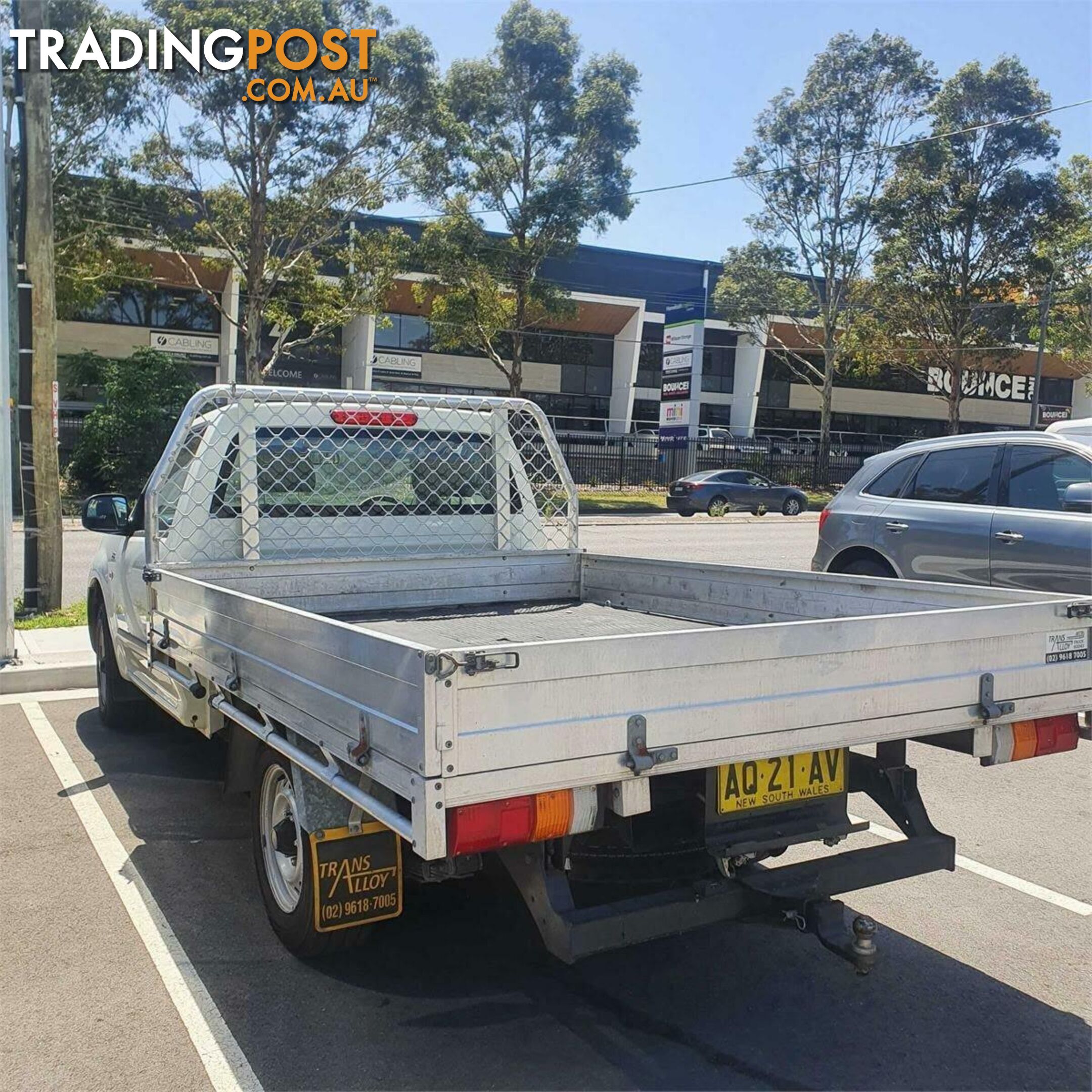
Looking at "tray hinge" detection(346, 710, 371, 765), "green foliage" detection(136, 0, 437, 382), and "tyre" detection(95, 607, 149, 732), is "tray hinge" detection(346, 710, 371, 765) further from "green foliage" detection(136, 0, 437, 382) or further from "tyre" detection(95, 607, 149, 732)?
"green foliage" detection(136, 0, 437, 382)

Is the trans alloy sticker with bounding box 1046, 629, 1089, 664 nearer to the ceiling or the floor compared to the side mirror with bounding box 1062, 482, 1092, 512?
nearer to the floor

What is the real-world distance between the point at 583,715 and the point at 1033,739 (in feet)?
5.94

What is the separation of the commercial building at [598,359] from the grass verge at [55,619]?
23200mm

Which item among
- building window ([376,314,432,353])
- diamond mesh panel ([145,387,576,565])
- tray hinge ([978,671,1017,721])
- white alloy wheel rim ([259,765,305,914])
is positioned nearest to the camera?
tray hinge ([978,671,1017,721])

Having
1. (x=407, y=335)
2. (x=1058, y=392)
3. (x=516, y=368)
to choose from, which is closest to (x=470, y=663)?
(x=516, y=368)

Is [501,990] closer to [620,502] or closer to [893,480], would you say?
[893,480]

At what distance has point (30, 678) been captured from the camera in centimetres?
802

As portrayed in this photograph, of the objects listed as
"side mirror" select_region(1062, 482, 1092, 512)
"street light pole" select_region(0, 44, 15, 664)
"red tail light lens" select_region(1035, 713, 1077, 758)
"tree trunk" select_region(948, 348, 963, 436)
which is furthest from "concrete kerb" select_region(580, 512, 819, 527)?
"red tail light lens" select_region(1035, 713, 1077, 758)

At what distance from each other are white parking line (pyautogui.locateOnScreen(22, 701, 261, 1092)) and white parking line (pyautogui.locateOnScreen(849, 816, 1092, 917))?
2352mm

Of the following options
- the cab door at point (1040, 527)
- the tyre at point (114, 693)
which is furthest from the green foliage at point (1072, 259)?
the tyre at point (114, 693)

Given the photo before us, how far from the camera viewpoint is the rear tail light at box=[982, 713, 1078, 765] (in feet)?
11.5

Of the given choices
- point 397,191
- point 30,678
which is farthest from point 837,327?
point 30,678

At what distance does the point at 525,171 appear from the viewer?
31.4m

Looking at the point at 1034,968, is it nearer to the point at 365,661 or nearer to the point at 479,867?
the point at 479,867
